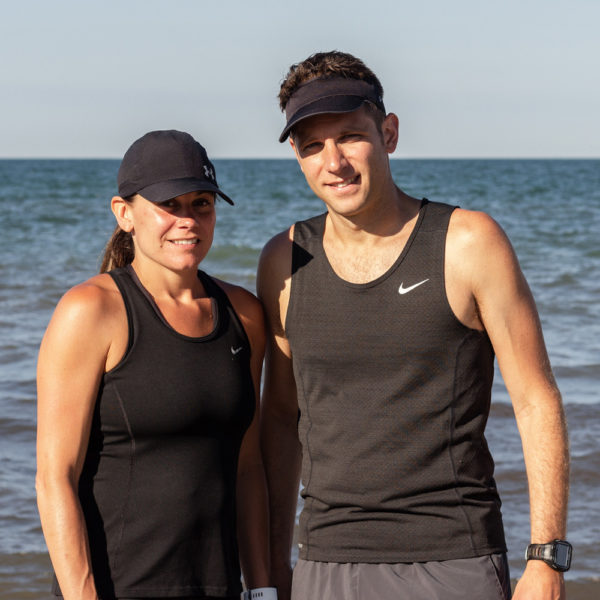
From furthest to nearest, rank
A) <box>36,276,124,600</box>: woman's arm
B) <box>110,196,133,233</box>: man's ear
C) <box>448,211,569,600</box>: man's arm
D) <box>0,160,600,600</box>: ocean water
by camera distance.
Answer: <box>0,160,600,600</box>: ocean water, <box>110,196,133,233</box>: man's ear, <box>448,211,569,600</box>: man's arm, <box>36,276,124,600</box>: woman's arm

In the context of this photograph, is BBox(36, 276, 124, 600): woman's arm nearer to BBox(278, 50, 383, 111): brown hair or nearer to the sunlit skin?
the sunlit skin

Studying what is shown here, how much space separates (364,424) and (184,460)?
0.56 meters

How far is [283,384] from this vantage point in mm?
3416

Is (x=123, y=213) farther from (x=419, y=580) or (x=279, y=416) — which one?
(x=419, y=580)

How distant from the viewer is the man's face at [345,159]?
3.12 metres

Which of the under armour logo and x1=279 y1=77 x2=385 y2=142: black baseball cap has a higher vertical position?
x1=279 y1=77 x2=385 y2=142: black baseball cap

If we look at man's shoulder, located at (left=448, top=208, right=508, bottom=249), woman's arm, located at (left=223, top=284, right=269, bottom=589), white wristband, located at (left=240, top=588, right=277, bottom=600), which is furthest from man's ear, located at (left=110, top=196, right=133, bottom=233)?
white wristband, located at (left=240, top=588, right=277, bottom=600)

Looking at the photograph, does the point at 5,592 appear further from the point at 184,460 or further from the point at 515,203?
the point at 515,203

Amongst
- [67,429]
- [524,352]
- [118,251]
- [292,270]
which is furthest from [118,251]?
[524,352]

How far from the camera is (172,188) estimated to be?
2.93m

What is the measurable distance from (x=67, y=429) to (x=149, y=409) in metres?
0.23

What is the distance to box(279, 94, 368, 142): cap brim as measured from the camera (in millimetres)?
3100

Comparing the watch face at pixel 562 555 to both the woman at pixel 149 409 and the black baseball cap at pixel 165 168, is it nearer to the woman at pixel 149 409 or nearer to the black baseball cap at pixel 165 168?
the woman at pixel 149 409

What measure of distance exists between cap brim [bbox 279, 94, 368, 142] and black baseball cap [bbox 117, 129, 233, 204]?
32cm
